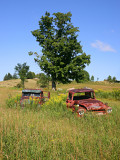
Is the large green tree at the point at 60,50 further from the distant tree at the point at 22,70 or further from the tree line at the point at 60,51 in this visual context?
the distant tree at the point at 22,70

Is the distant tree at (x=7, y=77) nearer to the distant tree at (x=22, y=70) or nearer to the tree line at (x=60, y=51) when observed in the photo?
the distant tree at (x=22, y=70)

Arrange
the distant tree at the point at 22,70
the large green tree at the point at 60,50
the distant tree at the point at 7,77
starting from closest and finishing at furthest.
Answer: the large green tree at the point at 60,50, the distant tree at the point at 22,70, the distant tree at the point at 7,77

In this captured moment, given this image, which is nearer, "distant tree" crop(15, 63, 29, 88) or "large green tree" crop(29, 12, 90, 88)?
"large green tree" crop(29, 12, 90, 88)

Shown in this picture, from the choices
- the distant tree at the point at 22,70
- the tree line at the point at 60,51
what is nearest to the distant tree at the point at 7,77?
the distant tree at the point at 22,70

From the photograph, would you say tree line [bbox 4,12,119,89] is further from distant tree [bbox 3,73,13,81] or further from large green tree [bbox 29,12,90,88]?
distant tree [bbox 3,73,13,81]

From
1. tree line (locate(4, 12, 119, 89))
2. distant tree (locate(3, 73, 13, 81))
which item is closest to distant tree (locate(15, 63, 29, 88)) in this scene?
tree line (locate(4, 12, 119, 89))

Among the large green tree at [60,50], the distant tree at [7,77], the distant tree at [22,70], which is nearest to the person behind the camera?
the large green tree at [60,50]

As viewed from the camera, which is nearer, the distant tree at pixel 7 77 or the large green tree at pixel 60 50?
the large green tree at pixel 60 50

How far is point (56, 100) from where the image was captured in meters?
10.2

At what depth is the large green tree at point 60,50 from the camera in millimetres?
37031

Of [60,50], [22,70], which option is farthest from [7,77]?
[60,50]

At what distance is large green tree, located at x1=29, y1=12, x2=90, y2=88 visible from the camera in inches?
1458

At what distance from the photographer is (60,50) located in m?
38.5

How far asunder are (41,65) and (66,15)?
44.3 feet
